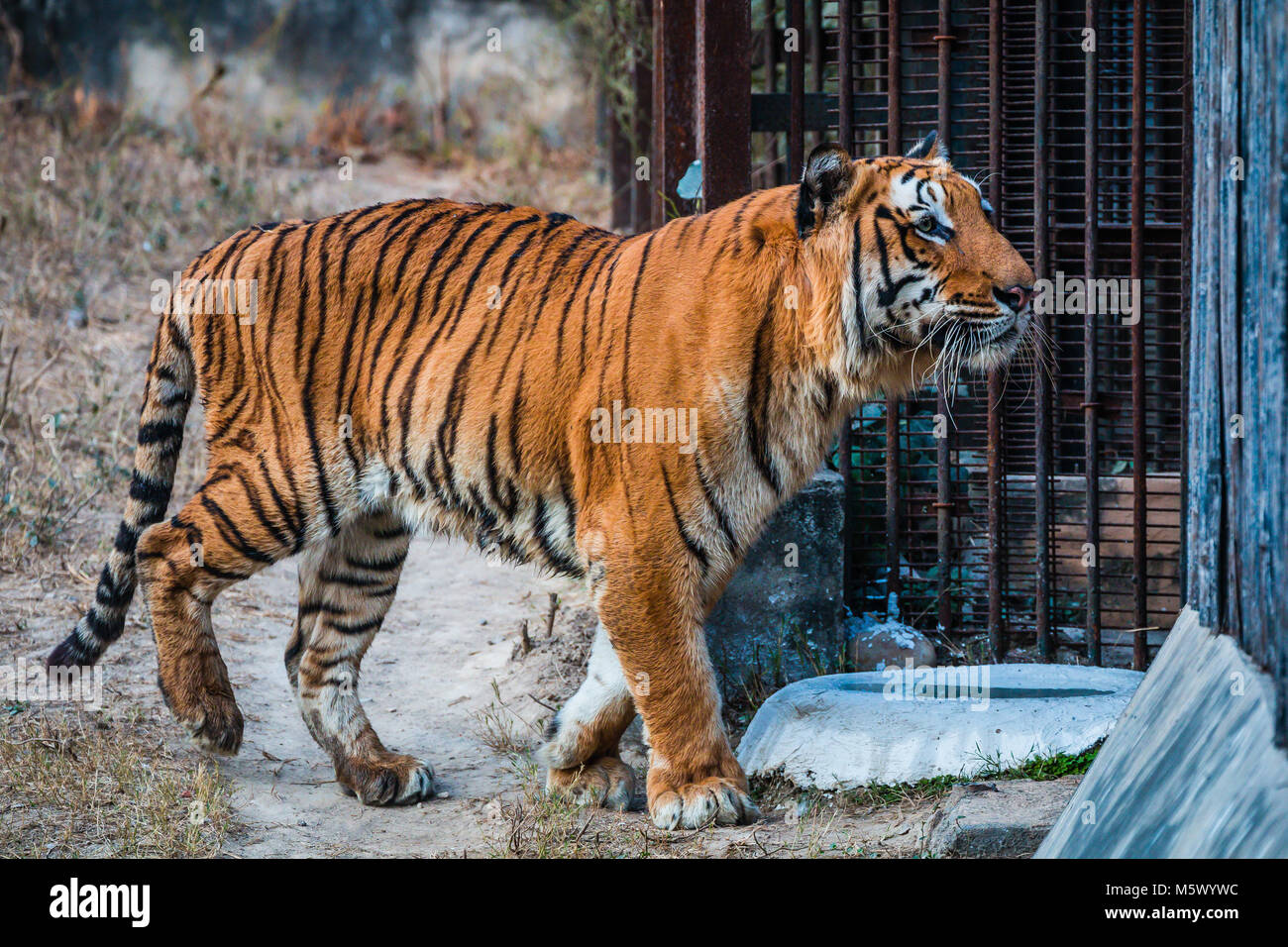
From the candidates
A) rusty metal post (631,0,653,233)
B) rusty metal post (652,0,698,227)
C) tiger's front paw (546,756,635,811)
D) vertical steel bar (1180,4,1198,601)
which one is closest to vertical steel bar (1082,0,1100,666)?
vertical steel bar (1180,4,1198,601)

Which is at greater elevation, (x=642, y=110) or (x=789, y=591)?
(x=642, y=110)

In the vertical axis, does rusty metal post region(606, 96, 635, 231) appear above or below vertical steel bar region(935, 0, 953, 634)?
above

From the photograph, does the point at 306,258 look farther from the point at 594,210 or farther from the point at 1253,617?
the point at 594,210

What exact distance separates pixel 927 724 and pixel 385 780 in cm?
165

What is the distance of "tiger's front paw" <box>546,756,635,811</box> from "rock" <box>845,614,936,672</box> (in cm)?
111

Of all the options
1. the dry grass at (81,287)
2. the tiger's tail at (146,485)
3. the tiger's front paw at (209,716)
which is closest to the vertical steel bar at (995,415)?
the tiger's front paw at (209,716)

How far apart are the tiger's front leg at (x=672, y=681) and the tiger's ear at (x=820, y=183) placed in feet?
3.10

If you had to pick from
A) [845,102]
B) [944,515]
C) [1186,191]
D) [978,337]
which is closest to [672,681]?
[978,337]

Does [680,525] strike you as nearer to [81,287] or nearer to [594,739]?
[594,739]

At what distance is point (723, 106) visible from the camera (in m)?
4.74

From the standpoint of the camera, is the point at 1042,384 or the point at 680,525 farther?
the point at 1042,384

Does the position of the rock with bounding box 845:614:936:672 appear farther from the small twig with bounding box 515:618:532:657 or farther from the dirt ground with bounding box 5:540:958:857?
the small twig with bounding box 515:618:532:657

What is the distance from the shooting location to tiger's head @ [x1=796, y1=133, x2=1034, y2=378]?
3564 mm
